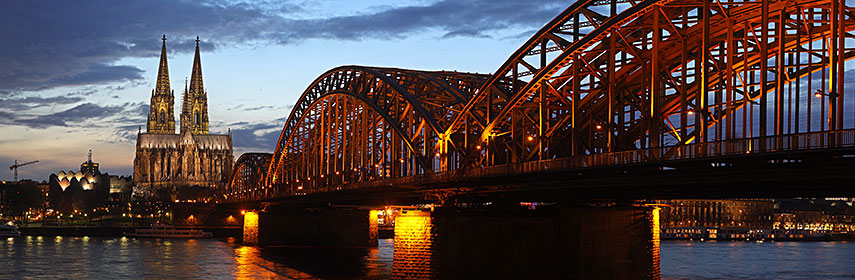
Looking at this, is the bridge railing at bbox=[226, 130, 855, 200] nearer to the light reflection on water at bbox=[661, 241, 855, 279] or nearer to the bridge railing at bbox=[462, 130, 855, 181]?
the bridge railing at bbox=[462, 130, 855, 181]

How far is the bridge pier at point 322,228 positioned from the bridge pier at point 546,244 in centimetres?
6654

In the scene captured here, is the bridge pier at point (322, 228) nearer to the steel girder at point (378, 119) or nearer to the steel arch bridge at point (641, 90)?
the steel girder at point (378, 119)

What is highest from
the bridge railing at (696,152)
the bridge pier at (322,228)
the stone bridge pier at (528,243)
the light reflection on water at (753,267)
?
the bridge railing at (696,152)

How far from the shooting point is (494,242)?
59969 mm

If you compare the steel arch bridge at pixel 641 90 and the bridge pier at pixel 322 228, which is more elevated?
the steel arch bridge at pixel 641 90

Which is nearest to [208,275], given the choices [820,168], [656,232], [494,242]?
[494,242]

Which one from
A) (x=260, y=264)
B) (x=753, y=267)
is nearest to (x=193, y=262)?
(x=260, y=264)

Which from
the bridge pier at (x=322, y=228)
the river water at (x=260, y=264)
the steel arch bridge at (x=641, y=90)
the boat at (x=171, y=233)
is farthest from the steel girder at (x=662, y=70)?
the boat at (x=171, y=233)

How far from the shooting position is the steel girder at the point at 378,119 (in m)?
85.9

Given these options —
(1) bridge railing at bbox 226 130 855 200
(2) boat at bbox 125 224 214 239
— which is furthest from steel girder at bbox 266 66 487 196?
(2) boat at bbox 125 224 214 239

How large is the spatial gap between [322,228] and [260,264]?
28633 millimetres

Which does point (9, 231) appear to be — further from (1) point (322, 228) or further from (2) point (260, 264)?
(2) point (260, 264)

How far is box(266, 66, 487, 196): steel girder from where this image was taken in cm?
8594

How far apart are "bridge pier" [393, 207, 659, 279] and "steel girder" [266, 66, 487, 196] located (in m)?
16.7
